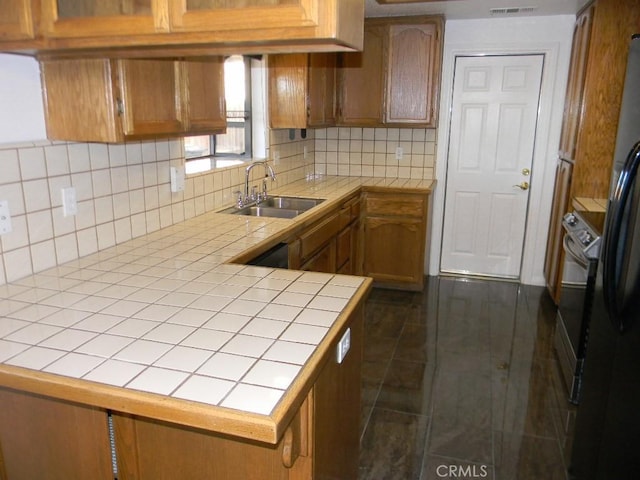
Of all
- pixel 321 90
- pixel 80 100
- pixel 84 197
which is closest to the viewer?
pixel 80 100

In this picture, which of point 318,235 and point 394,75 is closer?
point 318,235

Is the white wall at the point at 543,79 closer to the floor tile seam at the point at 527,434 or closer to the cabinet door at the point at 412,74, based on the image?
the cabinet door at the point at 412,74

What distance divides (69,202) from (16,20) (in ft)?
2.30

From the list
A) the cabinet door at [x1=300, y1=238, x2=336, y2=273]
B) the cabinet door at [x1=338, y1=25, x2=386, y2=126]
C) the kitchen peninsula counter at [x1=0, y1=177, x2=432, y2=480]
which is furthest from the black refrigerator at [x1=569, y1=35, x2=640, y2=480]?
the cabinet door at [x1=338, y1=25, x2=386, y2=126]

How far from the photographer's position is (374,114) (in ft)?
14.6

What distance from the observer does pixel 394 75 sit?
4.33 m

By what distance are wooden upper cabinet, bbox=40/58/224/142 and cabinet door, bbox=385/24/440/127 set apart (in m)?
2.69

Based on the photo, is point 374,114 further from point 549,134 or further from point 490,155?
point 549,134

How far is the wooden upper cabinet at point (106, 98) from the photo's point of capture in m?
1.78

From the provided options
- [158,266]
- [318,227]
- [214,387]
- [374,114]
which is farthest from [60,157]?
[374,114]

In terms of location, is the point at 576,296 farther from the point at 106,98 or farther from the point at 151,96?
the point at 106,98

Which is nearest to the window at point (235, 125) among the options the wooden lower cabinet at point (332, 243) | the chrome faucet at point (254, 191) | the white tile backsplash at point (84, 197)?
the chrome faucet at point (254, 191)

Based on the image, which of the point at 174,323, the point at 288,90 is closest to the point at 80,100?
the point at 174,323

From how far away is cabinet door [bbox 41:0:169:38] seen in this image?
137 centimetres
